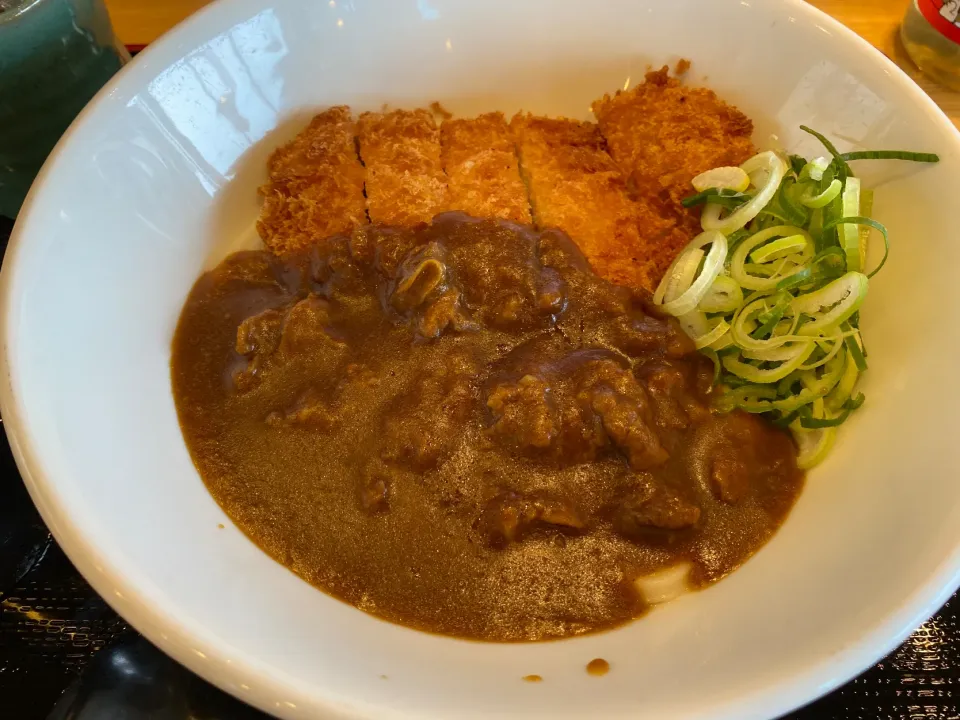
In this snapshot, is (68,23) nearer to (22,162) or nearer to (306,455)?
(22,162)

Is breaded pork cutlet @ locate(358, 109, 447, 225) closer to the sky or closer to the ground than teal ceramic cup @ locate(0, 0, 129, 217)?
closer to the ground

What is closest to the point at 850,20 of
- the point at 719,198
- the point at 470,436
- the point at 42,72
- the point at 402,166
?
the point at 719,198

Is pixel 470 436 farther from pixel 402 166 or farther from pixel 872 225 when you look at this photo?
pixel 872 225

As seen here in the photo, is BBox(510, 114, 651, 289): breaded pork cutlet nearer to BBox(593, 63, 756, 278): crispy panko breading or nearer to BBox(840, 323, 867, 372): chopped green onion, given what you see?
BBox(593, 63, 756, 278): crispy panko breading

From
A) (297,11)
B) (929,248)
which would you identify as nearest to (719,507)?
(929,248)

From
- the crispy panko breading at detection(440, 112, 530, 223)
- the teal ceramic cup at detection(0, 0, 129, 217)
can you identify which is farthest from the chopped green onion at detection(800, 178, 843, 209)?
the teal ceramic cup at detection(0, 0, 129, 217)

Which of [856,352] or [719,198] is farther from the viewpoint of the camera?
[719,198]
